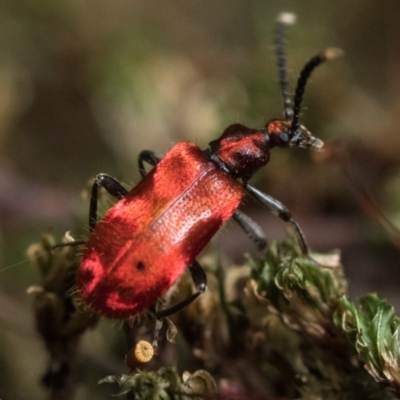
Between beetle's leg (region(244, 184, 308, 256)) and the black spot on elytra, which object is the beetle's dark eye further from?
the black spot on elytra

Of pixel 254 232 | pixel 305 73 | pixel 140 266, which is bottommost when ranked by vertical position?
pixel 254 232

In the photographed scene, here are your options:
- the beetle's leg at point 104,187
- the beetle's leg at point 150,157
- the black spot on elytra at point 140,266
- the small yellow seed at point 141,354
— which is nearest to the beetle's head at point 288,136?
the beetle's leg at point 150,157

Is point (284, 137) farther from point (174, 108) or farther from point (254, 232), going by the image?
point (174, 108)

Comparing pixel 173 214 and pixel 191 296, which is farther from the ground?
pixel 173 214

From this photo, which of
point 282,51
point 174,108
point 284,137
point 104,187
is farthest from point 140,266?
point 174,108

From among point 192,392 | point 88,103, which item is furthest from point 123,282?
point 88,103

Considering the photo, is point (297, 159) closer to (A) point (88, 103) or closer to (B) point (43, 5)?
(A) point (88, 103)

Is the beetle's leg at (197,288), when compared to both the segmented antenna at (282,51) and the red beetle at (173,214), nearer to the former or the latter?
the red beetle at (173,214)
